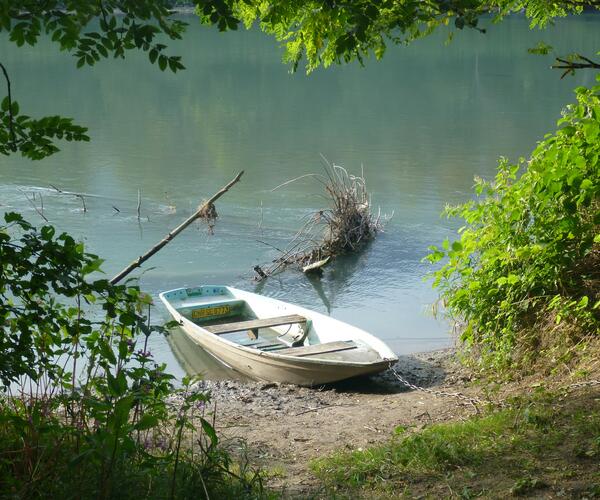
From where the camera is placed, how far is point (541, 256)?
7246 mm

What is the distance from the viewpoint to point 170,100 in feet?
98.3

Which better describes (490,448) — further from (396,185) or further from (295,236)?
(396,185)

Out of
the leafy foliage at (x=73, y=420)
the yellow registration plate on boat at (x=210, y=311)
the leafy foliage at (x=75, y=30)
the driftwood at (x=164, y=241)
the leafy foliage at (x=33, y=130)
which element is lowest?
the yellow registration plate on boat at (x=210, y=311)

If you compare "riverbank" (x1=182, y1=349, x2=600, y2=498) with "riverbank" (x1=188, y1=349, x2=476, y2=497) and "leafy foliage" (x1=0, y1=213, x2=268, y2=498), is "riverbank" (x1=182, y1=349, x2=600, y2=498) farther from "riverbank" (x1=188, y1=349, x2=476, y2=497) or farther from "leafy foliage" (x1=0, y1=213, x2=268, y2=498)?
"leafy foliage" (x1=0, y1=213, x2=268, y2=498)

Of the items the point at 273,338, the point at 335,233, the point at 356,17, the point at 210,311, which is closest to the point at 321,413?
the point at 273,338

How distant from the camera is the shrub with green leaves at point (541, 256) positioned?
6926 mm

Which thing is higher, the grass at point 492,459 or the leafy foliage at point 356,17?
the leafy foliage at point 356,17

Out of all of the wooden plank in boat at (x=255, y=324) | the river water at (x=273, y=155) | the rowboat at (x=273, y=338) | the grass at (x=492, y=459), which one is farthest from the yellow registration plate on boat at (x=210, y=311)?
the grass at (x=492, y=459)

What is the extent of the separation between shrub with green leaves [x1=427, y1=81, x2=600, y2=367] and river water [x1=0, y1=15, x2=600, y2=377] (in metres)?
3.29

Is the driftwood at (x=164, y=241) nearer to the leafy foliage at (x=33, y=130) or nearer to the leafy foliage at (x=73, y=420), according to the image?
the leafy foliage at (x=73, y=420)

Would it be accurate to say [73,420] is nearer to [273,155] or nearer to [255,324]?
[255,324]

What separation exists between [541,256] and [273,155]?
14903 millimetres

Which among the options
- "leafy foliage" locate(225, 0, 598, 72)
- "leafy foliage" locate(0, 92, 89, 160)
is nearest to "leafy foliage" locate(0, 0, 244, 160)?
"leafy foliage" locate(0, 92, 89, 160)

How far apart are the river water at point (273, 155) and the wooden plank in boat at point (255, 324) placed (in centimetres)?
47
